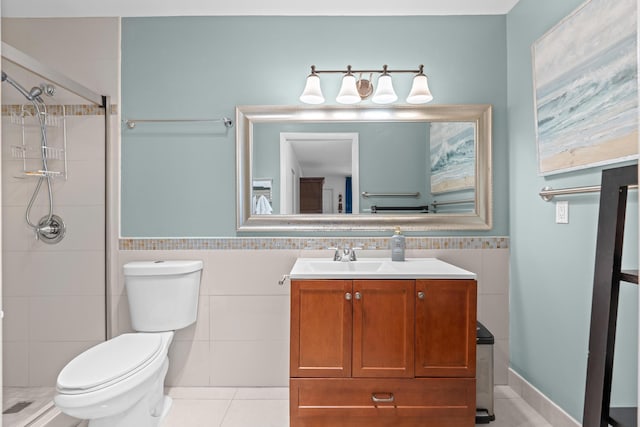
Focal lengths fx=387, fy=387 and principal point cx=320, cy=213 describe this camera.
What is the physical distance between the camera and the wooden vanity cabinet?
181 cm

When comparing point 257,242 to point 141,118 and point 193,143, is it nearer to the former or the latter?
point 193,143

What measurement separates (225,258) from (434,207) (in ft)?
4.36

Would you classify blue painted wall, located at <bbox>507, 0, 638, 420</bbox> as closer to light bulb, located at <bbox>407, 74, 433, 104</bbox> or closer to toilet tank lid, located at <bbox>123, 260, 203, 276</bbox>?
light bulb, located at <bbox>407, 74, 433, 104</bbox>

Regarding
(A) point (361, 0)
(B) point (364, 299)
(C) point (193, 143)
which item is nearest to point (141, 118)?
(C) point (193, 143)

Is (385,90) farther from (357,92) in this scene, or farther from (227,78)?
(227,78)

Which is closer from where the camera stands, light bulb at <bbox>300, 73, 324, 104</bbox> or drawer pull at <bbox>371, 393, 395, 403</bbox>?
drawer pull at <bbox>371, 393, 395, 403</bbox>

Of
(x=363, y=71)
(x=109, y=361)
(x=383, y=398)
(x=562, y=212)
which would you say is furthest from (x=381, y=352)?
(x=363, y=71)

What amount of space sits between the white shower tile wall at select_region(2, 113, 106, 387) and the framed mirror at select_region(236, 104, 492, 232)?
→ 0.88 metres

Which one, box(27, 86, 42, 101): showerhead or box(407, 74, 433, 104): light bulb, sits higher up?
box(407, 74, 433, 104): light bulb

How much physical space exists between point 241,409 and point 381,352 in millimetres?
921

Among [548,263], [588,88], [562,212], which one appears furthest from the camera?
[548,263]

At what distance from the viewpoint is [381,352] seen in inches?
71.4

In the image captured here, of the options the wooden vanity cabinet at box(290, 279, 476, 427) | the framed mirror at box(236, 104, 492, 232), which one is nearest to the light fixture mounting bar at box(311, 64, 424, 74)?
the framed mirror at box(236, 104, 492, 232)

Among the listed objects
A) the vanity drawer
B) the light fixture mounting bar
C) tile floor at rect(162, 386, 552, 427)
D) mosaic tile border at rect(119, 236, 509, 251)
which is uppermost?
the light fixture mounting bar
